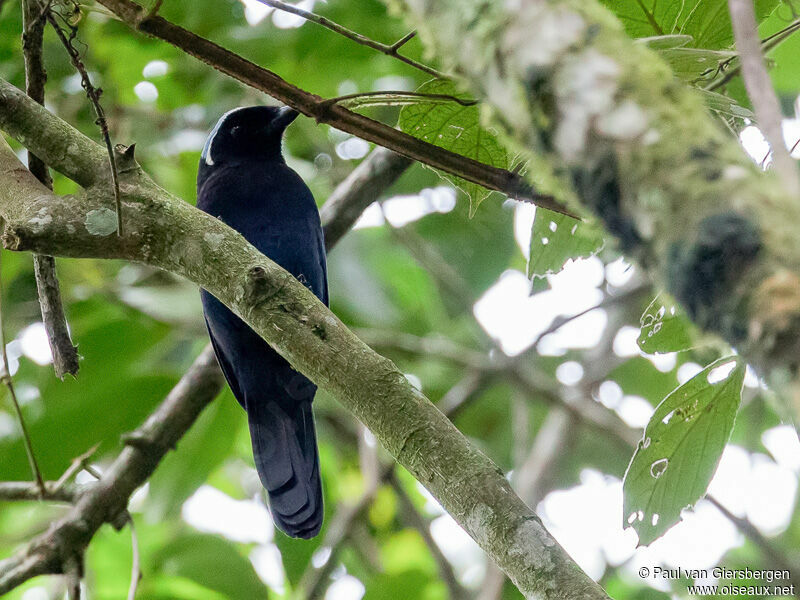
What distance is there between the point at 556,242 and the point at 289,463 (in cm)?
143

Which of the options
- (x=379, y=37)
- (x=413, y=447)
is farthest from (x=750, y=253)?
(x=379, y=37)

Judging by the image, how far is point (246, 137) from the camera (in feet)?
12.2

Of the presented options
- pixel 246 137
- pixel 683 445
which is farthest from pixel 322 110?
pixel 246 137

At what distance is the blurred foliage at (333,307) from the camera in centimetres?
325

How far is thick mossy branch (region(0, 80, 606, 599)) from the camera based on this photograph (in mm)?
1405

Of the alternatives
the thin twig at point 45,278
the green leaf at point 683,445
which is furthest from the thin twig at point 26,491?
the green leaf at point 683,445

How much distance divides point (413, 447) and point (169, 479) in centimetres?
200

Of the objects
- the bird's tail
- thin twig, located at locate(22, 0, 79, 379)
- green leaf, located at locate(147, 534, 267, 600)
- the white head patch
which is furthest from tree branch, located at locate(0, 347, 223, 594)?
thin twig, located at locate(22, 0, 79, 379)

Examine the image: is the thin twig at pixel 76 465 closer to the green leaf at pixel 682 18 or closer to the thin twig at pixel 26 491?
the thin twig at pixel 26 491

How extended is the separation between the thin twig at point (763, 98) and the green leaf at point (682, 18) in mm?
982

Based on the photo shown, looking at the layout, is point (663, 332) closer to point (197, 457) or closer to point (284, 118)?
point (197, 457)

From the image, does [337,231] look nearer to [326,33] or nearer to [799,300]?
[326,33]

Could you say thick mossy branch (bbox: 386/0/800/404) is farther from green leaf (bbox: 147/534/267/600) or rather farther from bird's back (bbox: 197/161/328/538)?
green leaf (bbox: 147/534/267/600)

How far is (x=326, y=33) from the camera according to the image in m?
3.38
